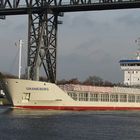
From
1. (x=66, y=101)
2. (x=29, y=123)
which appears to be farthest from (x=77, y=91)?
(x=29, y=123)

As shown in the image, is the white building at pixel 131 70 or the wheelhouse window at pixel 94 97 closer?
the wheelhouse window at pixel 94 97

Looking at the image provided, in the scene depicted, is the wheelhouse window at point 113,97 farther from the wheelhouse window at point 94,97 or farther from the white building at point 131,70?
the white building at point 131,70

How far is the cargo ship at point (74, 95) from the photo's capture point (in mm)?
85938

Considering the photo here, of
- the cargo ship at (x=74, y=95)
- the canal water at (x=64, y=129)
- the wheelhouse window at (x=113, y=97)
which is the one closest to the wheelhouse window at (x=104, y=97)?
the cargo ship at (x=74, y=95)

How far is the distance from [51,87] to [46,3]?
1302cm

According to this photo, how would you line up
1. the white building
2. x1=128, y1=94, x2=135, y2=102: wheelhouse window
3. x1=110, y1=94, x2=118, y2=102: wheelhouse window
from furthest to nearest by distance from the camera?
the white building, x1=128, y1=94, x2=135, y2=102: wheelhouse window, x1=110, y1=94, x2=118, y2=102: wheelhouse window

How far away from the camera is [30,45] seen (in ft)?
302

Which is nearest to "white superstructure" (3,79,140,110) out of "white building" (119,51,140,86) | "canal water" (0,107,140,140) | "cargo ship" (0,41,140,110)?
"cargo ship" (0,41,140,110)

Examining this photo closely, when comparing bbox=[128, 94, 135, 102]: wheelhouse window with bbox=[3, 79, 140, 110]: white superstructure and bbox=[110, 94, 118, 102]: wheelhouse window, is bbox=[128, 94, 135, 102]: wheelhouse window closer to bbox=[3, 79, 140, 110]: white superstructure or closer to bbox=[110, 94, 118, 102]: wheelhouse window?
bbox=[3, 79, 140, 110]: white superstructure

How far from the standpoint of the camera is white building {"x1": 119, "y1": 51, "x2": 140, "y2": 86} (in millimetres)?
112000

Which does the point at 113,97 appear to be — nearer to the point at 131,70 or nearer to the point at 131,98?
the point at 131,98

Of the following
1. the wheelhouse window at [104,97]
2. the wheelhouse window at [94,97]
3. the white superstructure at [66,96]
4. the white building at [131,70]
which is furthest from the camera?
the white building at [131,70]

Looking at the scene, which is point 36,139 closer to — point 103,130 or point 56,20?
point 103,130

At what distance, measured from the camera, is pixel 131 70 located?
113 meters
